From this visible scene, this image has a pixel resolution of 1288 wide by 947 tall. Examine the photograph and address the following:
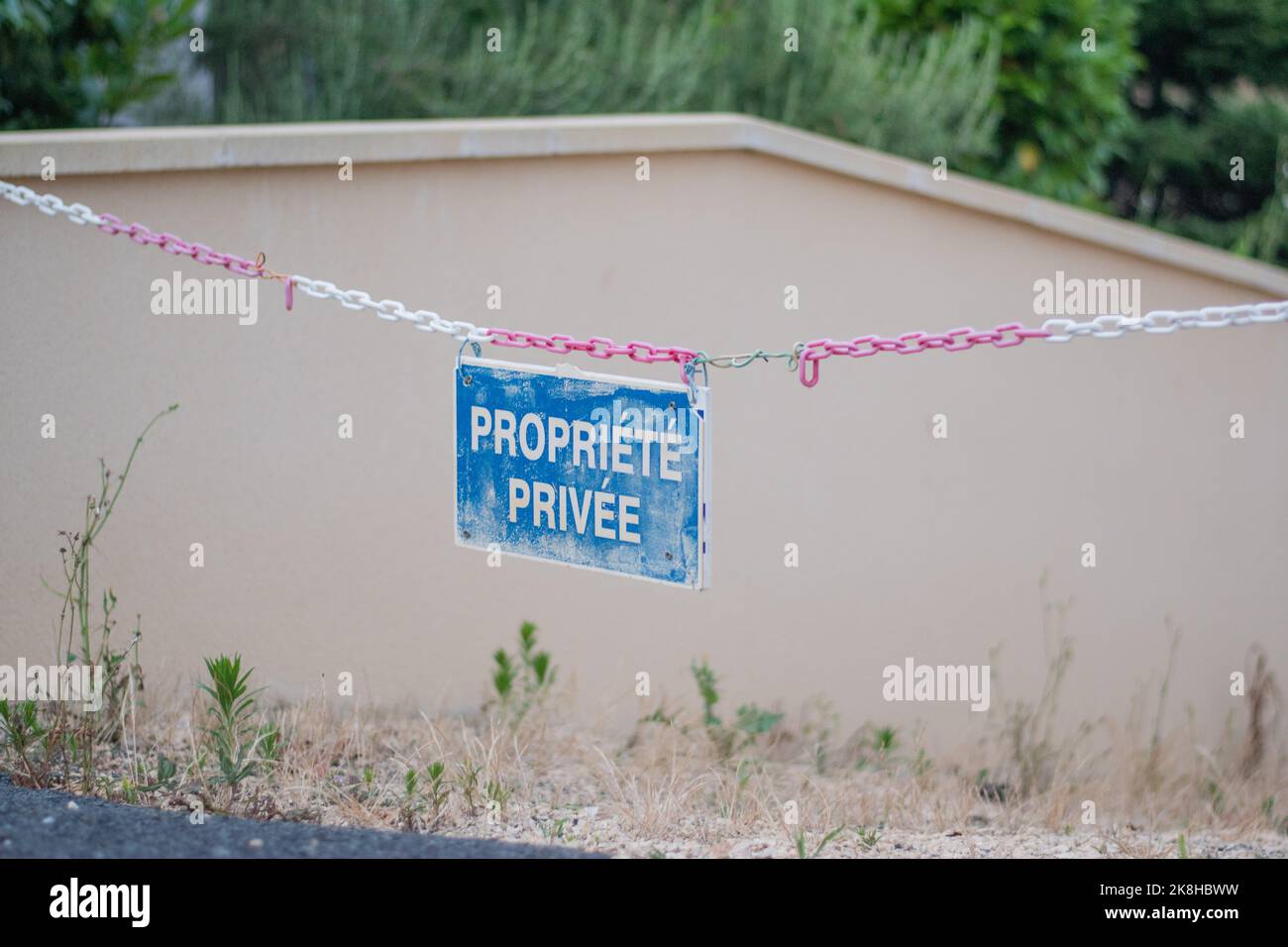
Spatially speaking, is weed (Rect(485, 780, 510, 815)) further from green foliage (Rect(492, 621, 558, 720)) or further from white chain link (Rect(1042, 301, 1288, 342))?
white chain link (Rect(1042, 301, 1288, 342))

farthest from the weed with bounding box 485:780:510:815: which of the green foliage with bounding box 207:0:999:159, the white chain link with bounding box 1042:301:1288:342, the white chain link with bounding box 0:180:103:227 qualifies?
the green foliage with bounding box 207:0:999:159

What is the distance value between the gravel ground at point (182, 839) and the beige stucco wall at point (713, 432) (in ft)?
5.11

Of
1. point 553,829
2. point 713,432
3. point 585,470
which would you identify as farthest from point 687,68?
point 553,829

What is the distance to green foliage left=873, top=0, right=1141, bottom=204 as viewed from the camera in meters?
8.50

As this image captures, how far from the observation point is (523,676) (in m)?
5.40

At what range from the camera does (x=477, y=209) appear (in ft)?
18.0

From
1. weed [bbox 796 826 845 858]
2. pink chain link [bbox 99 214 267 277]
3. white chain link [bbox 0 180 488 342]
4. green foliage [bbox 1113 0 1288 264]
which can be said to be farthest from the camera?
green foliage [bbox 1113 0 1288 264]

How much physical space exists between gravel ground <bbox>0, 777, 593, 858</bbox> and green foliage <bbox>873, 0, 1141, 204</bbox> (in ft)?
19.3

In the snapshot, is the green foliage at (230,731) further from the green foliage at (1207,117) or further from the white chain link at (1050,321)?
the green foliage at (1207,117)

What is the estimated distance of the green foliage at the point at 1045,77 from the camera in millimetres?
8500

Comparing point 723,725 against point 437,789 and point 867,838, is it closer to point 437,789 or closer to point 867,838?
point 867,838

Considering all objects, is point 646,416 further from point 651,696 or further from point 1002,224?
point 1002,224

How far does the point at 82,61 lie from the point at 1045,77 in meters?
5.42

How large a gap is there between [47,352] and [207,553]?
90cm
